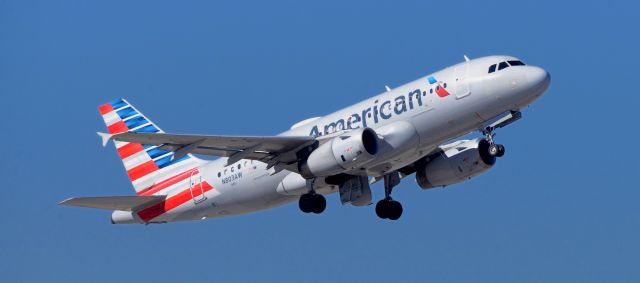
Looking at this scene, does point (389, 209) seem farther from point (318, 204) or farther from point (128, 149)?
point (128, 149)

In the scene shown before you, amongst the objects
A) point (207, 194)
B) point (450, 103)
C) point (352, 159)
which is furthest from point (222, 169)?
point (450, 103)

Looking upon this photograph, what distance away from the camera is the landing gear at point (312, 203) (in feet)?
163

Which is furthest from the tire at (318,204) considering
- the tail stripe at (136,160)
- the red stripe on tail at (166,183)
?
the tail stripe at (136,160)

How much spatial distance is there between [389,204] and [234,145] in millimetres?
8753

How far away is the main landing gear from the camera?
5300 cm

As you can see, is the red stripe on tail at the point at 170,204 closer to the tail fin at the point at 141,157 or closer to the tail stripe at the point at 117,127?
the tail fin at the point at 141,157

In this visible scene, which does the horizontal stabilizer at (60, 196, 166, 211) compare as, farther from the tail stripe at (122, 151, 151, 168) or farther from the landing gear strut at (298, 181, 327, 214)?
the landing gear strut at (298, 181, 327, 214)

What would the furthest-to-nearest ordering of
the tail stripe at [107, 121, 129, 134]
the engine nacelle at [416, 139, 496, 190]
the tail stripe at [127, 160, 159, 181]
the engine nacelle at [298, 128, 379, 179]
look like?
the tail stripe at [107, 121, 129, 134]
the tail stripe at [127, 160, 159, 181]
the engine nacelle at [416, 139, 496, 190]
the engine nacelle at [298, 128, 379, 179]

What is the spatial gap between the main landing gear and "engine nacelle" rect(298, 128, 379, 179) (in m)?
6.12

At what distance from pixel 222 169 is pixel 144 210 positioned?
15.0ft

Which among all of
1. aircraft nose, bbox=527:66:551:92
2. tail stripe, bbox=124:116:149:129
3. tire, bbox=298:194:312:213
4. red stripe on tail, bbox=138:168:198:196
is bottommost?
tire, bbox=298:194:312:213

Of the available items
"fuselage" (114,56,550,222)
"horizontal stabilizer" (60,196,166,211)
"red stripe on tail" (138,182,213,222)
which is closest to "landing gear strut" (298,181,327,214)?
"fuselage" (114,56,550,222)

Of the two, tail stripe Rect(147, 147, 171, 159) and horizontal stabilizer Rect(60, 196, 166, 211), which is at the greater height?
tail stripe Rect(147, 147, 171, 159)

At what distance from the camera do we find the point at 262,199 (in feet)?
168
